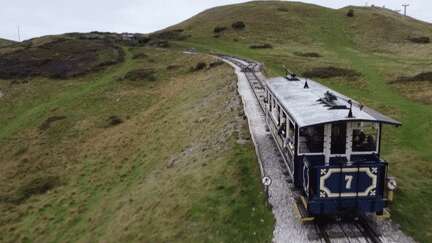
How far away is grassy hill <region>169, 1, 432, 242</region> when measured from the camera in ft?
74.0

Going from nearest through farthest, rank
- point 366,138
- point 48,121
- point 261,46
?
point 366,138
point 48,121
point 261,46

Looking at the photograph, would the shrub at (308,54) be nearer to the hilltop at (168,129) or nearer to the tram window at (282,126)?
the hilltop at (168,129)

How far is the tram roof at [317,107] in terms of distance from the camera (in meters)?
15.4

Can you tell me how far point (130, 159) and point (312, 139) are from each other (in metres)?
19.6

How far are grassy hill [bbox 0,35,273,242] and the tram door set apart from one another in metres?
4.03

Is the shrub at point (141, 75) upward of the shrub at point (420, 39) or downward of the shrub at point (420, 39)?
downward

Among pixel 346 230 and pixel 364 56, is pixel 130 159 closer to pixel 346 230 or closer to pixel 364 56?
pixel 346 230

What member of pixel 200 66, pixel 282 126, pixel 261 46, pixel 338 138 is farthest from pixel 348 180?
pixel 261 46

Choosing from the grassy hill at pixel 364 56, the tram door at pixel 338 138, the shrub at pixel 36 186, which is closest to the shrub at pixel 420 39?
the grassy hill at pixel 364 56

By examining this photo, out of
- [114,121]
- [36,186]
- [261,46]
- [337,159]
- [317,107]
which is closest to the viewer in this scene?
[337,159]

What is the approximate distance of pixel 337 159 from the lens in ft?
51.5

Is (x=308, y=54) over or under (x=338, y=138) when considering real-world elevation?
over

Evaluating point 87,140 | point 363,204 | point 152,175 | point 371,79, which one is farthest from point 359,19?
point 363,204

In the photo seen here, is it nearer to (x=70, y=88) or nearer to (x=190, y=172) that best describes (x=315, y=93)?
(x=190, y=172)
